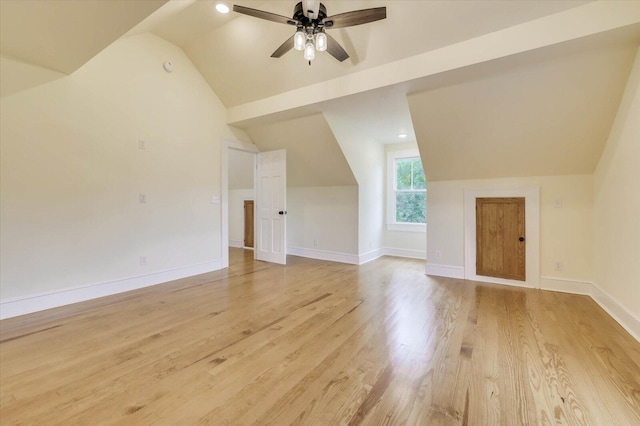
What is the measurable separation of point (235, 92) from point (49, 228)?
2.97 metres

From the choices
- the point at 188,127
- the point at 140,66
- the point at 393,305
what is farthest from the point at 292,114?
the point at 393,305

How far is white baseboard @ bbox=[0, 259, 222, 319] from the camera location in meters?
2.75

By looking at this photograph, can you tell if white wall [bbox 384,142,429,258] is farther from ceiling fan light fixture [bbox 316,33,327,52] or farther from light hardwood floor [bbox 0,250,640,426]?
ceiling fan light fixture [bbox 316,33,327,52]

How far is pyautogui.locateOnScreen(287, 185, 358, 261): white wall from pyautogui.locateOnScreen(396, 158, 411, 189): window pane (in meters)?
1.41

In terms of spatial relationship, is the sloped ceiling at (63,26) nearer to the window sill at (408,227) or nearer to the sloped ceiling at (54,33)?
the sloped ceiling at (54,33)

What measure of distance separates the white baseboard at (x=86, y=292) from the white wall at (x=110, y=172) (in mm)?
61

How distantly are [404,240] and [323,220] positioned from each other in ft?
5.96

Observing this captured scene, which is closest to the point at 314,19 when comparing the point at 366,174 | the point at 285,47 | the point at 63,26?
the point at 285,47

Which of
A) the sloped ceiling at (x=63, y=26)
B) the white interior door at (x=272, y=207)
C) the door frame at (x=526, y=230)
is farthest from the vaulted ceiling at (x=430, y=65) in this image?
the white interior door at (x=272, y=207)

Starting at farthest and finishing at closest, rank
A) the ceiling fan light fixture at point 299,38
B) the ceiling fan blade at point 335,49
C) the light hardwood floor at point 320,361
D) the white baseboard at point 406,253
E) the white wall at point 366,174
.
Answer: the white baseboard at point 406,253 < the white wall at point 366,174 < the ceiling fan blade at point 335,49 < the ceiling fan light fixture at point 299,38 < the light hardwood floor at point 320,361

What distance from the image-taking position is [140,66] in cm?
365

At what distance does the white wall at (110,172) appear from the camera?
2779 millimetres

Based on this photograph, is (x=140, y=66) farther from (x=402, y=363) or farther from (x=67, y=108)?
(x=402, y=363)

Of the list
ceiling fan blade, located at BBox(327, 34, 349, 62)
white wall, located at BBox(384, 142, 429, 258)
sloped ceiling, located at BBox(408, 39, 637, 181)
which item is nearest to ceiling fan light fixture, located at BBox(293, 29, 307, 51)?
ceiling fan blade, located at BBox(327, 34, 349, 62)
